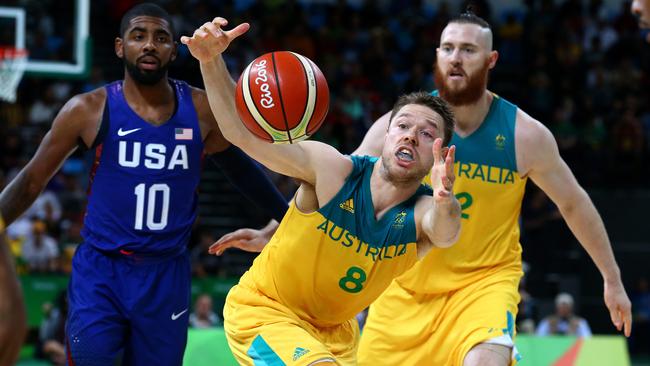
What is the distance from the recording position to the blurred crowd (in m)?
15.3

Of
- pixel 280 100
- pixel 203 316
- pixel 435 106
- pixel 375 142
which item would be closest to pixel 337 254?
pixel 280 100

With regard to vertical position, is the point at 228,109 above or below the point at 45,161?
above

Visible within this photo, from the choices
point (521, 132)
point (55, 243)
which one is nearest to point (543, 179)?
point (521, 132)

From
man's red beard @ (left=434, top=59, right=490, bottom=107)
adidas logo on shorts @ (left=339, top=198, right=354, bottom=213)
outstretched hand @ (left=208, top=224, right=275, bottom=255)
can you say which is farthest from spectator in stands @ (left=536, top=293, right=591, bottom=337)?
adidas logo on shorts @ (left=339, top=198, right=354, bottom=213)

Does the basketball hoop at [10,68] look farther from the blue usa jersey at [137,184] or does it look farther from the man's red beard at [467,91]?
the man's red beard at [467,91]

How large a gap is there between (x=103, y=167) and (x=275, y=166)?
3.97ft

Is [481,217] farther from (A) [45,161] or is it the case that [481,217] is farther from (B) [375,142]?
(A) [45,161]

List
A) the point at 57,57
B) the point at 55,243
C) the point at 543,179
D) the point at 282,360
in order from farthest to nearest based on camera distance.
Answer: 1. the point at 55,243
2. the point at 57,57
3. the point at 543,179
4. the point at 282,360

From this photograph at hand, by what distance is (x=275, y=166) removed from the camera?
4.94 meters

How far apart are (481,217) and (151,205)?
1906mm

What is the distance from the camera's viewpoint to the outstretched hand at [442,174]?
4777 millimetres

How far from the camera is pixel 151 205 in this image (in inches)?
221

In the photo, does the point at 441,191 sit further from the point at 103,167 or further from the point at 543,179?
the point at 103,167

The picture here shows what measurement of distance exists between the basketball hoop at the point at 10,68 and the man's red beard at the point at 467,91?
237 inches
